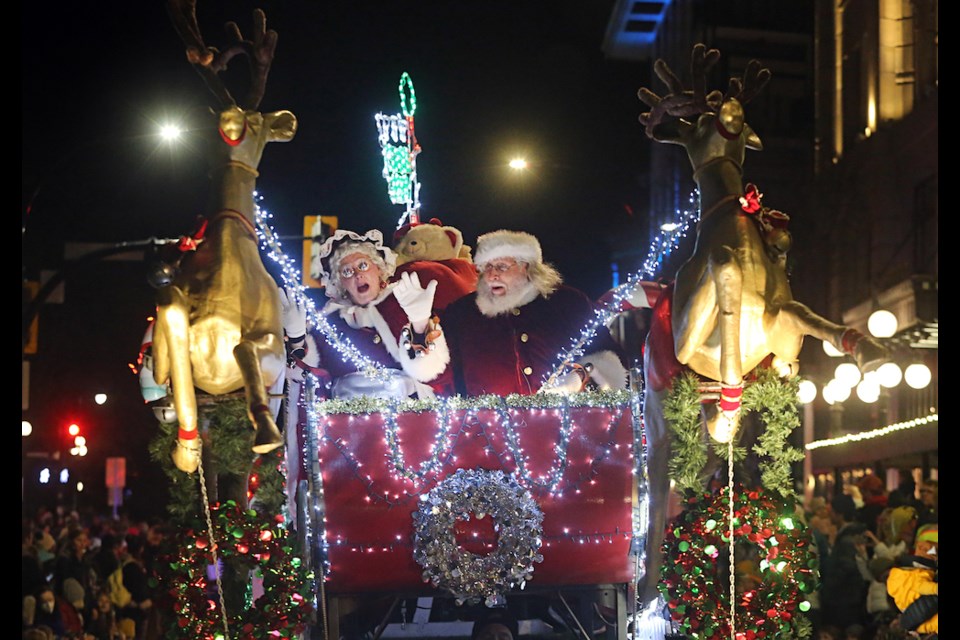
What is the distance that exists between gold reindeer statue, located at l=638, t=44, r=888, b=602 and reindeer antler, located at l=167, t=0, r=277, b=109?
249cm

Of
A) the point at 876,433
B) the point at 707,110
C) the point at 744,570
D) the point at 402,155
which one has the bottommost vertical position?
the point at 744,570

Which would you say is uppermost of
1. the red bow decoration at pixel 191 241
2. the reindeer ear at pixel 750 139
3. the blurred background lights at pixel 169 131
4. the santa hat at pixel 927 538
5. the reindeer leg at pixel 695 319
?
the blurred background lights at pixel 169 131

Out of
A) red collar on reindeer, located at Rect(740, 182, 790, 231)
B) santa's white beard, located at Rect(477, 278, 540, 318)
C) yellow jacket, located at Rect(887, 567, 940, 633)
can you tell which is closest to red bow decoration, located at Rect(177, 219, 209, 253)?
santa's white beard, located at Rect(477, 278, 540, 318)

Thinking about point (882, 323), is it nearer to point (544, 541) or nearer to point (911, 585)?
point (911, 585)

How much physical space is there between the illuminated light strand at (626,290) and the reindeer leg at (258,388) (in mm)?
2724

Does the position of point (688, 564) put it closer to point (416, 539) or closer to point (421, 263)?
point (416, 539)

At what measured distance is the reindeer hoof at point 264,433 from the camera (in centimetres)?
835

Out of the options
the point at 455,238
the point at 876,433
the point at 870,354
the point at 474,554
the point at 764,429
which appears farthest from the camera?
the point at 876,433

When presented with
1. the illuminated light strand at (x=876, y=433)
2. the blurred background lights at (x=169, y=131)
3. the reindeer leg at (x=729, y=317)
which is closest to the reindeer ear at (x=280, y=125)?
the reindeer leg at (x=729, y=317)

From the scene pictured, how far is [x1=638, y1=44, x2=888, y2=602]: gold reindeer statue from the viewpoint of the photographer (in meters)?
8.77

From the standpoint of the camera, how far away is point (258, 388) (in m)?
8.52

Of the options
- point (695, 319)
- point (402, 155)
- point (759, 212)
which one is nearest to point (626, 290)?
point (695, 319)

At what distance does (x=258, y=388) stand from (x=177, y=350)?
55cm

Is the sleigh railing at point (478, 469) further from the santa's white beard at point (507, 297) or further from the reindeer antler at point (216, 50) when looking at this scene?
the reindeer antler at point (216, 50)
